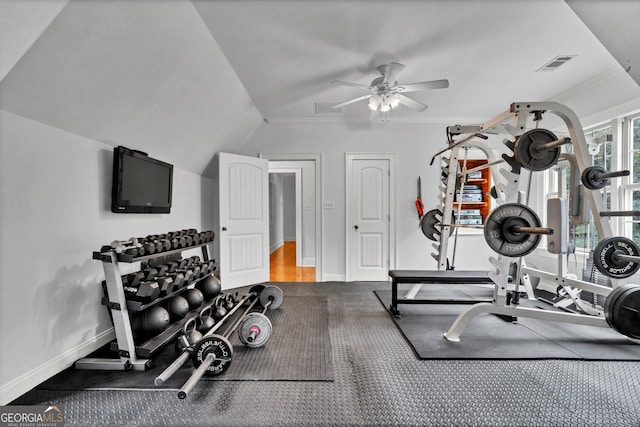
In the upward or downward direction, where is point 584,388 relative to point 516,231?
downward

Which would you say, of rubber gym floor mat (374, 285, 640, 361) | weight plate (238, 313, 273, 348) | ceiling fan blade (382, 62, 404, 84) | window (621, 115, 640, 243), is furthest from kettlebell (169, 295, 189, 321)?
window (621, 115, 640, 243)

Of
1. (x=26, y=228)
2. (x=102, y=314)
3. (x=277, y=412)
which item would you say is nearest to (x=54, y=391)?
(x=102, y=314)

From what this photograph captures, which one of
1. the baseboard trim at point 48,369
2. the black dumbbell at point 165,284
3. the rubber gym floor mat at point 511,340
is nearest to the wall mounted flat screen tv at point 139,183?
the black dumbbell at point 165,284

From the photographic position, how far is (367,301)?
344 centimetres

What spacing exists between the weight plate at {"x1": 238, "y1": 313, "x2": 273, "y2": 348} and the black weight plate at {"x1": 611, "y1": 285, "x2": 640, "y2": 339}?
7.67ft

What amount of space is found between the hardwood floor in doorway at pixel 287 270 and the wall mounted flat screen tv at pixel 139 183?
7.49 ft

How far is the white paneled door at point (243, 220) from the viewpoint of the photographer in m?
3.91

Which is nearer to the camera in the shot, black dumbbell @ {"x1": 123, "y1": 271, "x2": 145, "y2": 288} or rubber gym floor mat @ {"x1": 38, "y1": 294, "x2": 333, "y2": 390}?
rubber gym floor mat @ {"x1": 38, "y1": 294, "x2": 333, "y2": 390}

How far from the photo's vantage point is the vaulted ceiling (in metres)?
1.57

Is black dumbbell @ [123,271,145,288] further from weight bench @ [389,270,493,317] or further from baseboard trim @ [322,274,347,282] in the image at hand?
baseboard trim @ [322,274,347,282]

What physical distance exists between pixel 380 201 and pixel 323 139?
1.33 metres

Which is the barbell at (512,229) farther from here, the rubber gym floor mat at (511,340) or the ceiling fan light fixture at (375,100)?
the ceiling fan light fixture at (375,100)

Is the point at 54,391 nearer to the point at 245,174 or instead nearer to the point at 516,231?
the point at 245,174

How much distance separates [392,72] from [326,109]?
1569 millimetres
